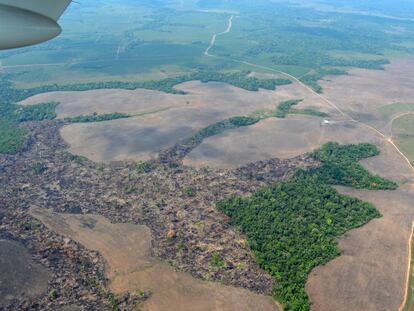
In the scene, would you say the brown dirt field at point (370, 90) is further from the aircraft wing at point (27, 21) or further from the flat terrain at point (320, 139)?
the aircraft wing at point (27, 21)

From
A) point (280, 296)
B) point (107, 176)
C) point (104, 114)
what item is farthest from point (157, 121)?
point (280, 296)

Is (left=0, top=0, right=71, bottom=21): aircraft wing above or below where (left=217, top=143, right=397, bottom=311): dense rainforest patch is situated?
above

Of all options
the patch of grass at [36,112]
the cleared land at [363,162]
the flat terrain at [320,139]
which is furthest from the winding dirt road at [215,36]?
the patch of grass at [36,112]

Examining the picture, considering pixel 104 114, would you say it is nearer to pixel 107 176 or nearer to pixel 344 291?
pixel 107 176

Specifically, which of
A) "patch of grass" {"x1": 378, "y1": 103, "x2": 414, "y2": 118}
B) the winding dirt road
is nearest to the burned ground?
"patch of grass" {"x1": 378, "y1": 103, "x2": 414, "y2": 118}

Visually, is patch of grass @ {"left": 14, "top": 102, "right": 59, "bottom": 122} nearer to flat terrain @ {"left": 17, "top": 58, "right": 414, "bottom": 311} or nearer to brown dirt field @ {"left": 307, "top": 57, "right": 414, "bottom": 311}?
flat terrain @ {"left": 17, "top": 58, "right": 414, "bottom": 311}

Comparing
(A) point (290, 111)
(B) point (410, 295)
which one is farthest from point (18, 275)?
(A) point (290, 111)
